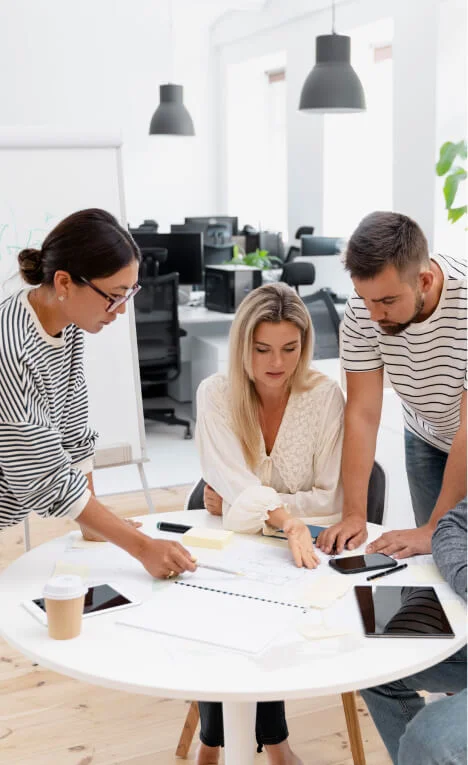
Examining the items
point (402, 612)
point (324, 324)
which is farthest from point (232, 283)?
point (402, 612)

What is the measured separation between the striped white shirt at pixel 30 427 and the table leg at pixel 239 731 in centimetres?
47

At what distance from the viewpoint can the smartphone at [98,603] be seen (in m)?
1.59

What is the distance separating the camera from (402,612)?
5.16 feet

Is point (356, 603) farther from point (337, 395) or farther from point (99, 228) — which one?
point (99, 228)

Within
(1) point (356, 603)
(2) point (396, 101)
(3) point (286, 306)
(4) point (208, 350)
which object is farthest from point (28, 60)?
(1) point (356, 603)

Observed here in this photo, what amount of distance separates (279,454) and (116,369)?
1275mm

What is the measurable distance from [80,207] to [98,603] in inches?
73.7

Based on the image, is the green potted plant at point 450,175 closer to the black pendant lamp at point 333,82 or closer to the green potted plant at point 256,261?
the black pendant lamp at point 333,82

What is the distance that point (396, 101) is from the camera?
6.57m

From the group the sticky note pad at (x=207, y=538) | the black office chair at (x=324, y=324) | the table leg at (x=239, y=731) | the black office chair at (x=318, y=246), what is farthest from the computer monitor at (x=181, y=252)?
the table leg at (x=239, y=731)

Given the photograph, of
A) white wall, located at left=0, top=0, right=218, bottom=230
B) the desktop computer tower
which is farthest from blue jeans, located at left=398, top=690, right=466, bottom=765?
white wall, located at left=0, top=0, right=218, bottom=230

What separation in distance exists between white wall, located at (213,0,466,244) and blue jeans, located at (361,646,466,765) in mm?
4811

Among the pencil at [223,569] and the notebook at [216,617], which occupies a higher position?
the notebook at [216,617]

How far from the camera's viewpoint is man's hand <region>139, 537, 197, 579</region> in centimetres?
171
